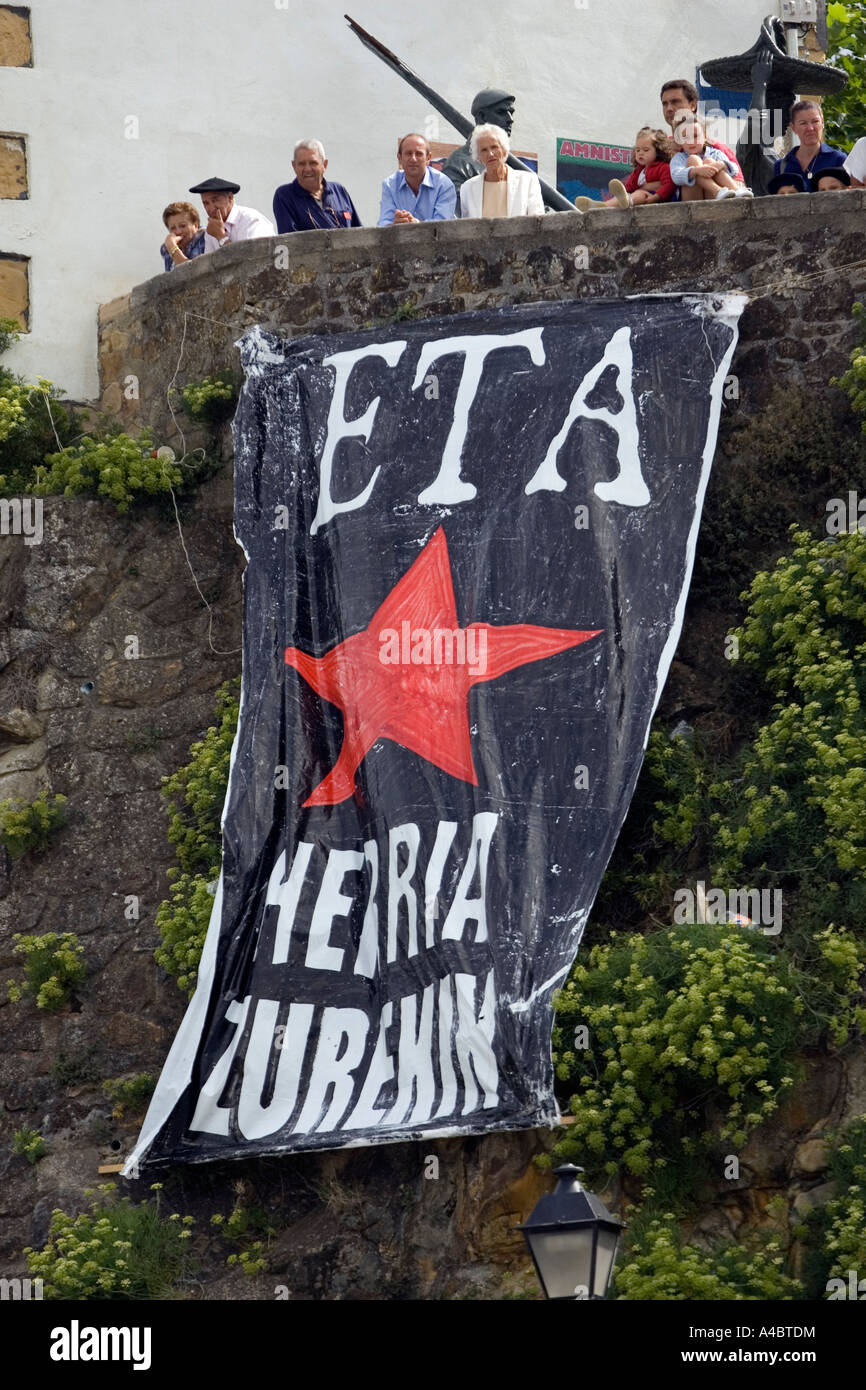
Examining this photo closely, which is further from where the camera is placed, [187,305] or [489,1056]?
[187,305]

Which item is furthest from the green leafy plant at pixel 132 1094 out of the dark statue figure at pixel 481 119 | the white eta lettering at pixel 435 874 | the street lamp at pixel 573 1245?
the dark statue figure at pixel 481 119

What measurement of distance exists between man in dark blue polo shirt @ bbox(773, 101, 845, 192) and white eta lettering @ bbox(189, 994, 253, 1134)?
216 inches

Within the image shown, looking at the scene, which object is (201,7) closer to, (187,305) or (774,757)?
(187,305)

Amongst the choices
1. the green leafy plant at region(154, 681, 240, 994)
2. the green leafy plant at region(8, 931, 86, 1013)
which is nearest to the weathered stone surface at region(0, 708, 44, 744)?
the green leafy plant at region(154, 681, 240, 994)

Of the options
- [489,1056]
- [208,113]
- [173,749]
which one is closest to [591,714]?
[489,1056]

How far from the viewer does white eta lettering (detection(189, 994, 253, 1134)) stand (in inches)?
440

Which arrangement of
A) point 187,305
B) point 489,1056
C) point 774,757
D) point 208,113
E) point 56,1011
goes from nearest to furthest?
point 489,1056
point 774,757
point 56,1011
point 187,305
point 208,113

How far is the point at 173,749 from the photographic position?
13000 millimetres

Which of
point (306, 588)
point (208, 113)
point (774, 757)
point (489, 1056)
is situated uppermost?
point (208, 113)

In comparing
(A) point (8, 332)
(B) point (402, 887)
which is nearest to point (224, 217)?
(A) point (8, 332)

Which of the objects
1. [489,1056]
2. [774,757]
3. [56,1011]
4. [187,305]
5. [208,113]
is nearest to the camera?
[489,1056]

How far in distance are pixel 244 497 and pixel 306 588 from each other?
776mm

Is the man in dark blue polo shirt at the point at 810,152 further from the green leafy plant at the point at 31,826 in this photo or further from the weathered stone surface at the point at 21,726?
the green leafy plant at the point at 31,826

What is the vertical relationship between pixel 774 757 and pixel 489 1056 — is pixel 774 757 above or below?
above
